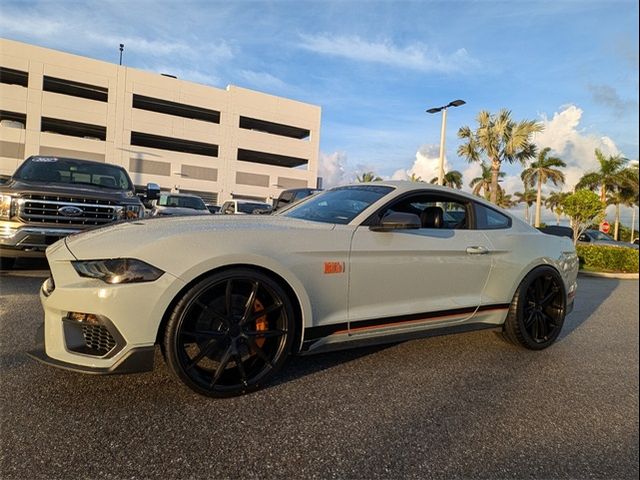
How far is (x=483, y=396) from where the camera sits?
2.73 m

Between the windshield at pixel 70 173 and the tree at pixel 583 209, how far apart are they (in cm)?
1530

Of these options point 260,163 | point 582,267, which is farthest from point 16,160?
point 582,267

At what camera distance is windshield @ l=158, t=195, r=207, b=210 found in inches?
564

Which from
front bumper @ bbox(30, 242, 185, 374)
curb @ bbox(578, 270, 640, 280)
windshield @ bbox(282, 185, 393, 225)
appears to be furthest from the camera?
curb @ bbox(578, 270, 640, 280)

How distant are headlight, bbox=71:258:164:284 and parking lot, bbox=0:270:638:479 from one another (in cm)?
69

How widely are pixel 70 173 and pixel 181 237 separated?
210 inches

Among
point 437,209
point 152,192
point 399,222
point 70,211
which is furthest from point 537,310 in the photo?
point 152,192

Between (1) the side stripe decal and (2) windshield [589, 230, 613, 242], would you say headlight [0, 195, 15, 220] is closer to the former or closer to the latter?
(1) the side stripe decal

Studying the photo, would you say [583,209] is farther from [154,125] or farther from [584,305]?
[154,125]

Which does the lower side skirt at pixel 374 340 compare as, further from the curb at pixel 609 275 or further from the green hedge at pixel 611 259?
the green hedge at pixel 611 259

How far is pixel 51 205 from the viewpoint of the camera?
210 inches

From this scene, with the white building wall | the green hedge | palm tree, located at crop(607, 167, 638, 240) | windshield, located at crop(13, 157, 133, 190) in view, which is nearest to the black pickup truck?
windshield, located at crop(13, 157, 133, 190)

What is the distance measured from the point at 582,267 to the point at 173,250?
14.9 m

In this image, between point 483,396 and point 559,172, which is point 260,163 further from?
point 483,396
